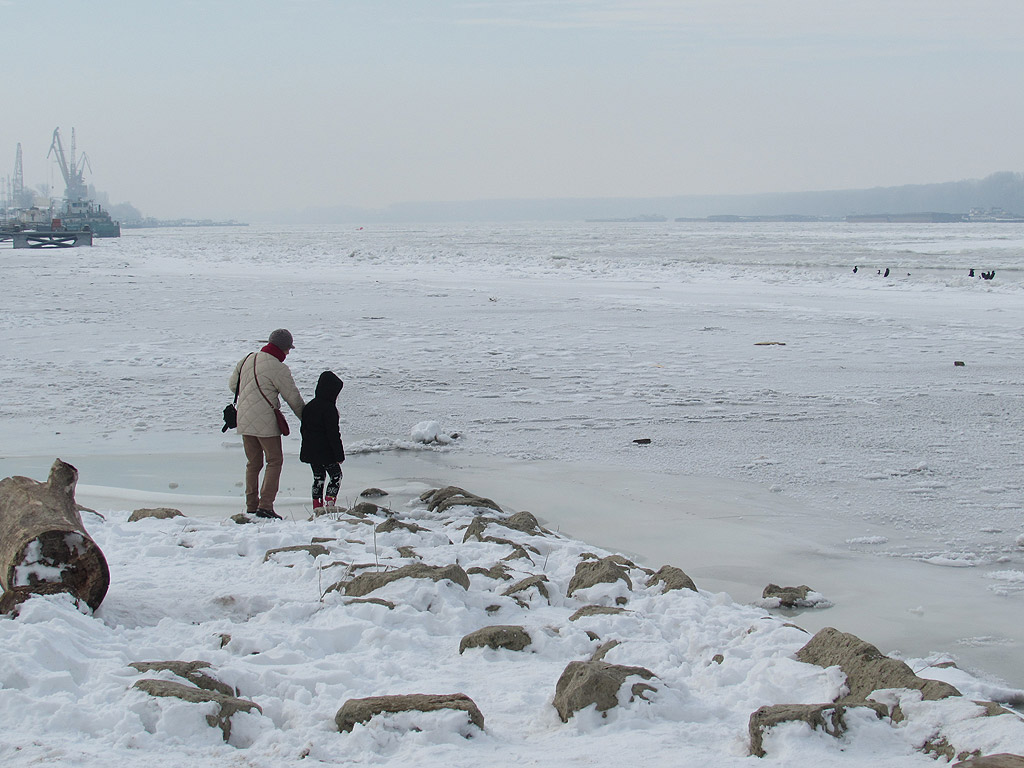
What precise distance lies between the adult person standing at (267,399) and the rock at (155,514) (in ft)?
1.79

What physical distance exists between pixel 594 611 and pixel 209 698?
206 cm

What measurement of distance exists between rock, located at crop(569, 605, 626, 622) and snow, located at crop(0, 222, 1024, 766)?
2.8 inches

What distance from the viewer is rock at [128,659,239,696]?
3729 millimetres

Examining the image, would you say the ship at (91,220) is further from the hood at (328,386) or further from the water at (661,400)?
Result: the hood at (328,386)

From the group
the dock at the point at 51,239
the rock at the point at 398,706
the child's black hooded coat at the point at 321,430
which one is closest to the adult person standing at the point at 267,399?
the child's black hooded coat at the point at 321,430

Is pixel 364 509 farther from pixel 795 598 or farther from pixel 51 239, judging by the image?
pixel 51 239

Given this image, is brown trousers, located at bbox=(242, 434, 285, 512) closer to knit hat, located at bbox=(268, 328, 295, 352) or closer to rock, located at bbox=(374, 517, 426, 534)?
A: knit hat, located at bbox=(268, 328, 295, 352)

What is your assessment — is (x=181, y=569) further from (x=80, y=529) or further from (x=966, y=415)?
(x=966, y=415)

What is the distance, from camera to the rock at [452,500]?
23.0 ft

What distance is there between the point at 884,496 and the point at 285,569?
466cm

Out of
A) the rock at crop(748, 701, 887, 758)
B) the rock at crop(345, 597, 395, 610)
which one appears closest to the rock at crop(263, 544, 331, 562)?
the rock at crop(345, 597, 395, 610)

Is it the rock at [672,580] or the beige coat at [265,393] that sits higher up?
the beige coat at [265,393]

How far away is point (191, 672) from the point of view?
378 cm

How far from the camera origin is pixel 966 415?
400 inches
